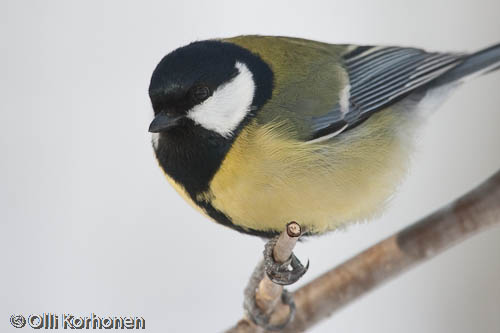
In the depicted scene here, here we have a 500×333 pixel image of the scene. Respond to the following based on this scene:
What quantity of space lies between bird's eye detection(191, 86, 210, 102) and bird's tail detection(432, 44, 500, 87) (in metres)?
0.36

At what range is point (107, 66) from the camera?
116 cm

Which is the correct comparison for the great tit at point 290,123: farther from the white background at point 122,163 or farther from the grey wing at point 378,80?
the white background at point 122,163

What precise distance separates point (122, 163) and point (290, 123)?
486 mm

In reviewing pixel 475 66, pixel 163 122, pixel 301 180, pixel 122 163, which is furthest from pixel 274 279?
pixel 122 163

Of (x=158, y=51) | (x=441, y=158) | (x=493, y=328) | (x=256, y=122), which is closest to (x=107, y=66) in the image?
(x=158, y=51)

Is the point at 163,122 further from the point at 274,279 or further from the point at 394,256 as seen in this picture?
the point at 394,256

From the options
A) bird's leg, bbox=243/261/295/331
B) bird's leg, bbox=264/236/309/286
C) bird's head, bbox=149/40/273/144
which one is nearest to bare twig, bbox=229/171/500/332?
bird's leg, bbox=243/261/295/331

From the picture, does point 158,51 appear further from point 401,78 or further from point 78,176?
point 401,78

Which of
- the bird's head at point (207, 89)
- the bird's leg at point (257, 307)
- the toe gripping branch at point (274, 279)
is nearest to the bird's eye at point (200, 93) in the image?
the bird's head at point (207, 89)

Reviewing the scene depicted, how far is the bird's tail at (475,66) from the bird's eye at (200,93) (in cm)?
36

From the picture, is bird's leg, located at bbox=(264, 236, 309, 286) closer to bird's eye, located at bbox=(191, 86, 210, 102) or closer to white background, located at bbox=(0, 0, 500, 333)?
bird's eye, located at bbox=(191, 86, 210, 102)

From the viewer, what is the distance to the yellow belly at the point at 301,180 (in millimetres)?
777

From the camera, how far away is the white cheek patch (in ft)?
2.43

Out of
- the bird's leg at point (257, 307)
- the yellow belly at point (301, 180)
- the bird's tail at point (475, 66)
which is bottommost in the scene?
the bird's leg at point (257, 307)
